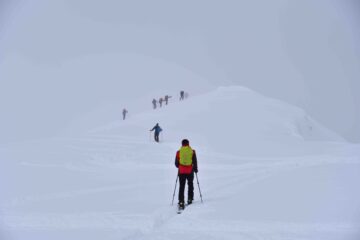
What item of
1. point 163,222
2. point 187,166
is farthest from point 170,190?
point 163,222

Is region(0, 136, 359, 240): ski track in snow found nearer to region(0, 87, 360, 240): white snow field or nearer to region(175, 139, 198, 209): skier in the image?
region(0, 87, 360, 240): white snow field

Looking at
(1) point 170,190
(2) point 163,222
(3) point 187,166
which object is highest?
(3) point 187,166

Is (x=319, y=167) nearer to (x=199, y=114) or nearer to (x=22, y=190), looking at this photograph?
(x=22, y=190)

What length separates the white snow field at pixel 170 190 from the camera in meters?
9.56

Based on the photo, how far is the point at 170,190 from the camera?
53.4ft

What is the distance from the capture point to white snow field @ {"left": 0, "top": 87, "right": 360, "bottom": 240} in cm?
956

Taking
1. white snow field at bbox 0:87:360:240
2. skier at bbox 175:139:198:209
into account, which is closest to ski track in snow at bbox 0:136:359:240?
white snow field at bbox 0:87:360:240

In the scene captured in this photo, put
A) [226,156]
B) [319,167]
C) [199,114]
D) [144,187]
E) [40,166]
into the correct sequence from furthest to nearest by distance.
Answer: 1. [199,114]
2. [226,156]
3. [40,166]
4. [319,167]
5. [144,187]

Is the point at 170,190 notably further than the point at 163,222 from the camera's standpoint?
Yes

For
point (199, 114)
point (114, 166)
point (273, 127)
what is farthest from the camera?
point (199, 114)

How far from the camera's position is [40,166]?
21500 mm

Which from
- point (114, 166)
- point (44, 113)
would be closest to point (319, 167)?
point (114, 166)

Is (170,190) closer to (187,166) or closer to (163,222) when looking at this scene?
(187,166)

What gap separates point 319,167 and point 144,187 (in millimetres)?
8600
